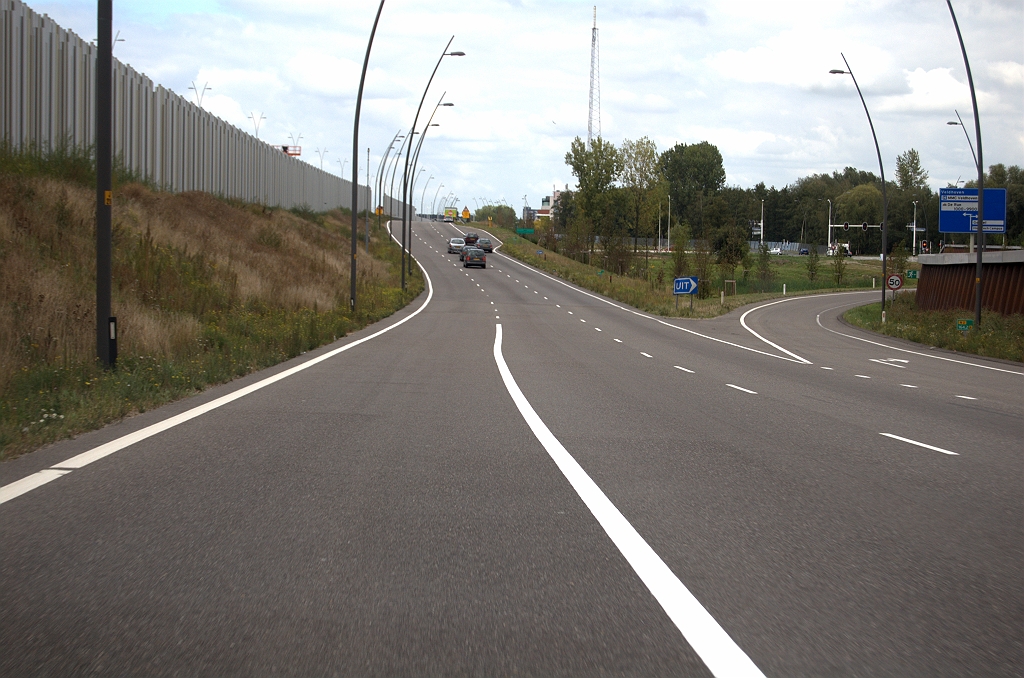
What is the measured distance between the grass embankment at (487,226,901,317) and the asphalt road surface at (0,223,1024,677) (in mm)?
40512

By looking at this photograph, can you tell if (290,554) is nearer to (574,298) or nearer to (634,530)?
(634,530)

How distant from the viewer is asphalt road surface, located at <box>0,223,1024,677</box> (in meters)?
4.26

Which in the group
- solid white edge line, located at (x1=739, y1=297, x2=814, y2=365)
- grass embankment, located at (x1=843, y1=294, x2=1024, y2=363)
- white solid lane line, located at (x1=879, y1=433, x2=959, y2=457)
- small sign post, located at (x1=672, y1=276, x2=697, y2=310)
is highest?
small sign post, located at (x1=672, y1=276, x2=697, y2=310)

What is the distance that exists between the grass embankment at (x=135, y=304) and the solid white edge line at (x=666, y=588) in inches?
203

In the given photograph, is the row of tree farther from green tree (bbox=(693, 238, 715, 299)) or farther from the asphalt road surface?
the asphalt road surface

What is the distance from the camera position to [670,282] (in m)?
88.5

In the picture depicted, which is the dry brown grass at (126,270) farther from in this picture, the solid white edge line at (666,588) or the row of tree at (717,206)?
the row of tree at (717,206)

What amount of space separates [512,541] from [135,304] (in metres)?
16.0

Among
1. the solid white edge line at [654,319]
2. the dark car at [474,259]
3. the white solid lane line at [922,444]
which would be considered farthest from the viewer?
the dark car at [474,259]

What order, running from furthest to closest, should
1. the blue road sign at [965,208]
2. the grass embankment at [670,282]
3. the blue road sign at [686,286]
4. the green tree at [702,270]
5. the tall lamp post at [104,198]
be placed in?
the green tree at [702,270] < the blue road sign at [965,208] < the grass embankment at [670,282] < the blue road sign at [686,286] < the tall lamp post at [104,198]

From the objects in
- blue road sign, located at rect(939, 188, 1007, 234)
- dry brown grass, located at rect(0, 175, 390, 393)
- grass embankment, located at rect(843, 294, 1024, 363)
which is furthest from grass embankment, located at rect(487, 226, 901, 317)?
dry brown grass, located at rect(0, 175, 390, 393)

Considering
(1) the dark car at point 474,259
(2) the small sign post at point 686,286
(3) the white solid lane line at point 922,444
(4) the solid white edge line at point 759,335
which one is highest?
(1) the dark car at point 474,259

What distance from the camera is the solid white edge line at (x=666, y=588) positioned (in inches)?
165

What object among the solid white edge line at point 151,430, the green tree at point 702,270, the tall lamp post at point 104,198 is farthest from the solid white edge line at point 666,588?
the green tree at point 702,270
